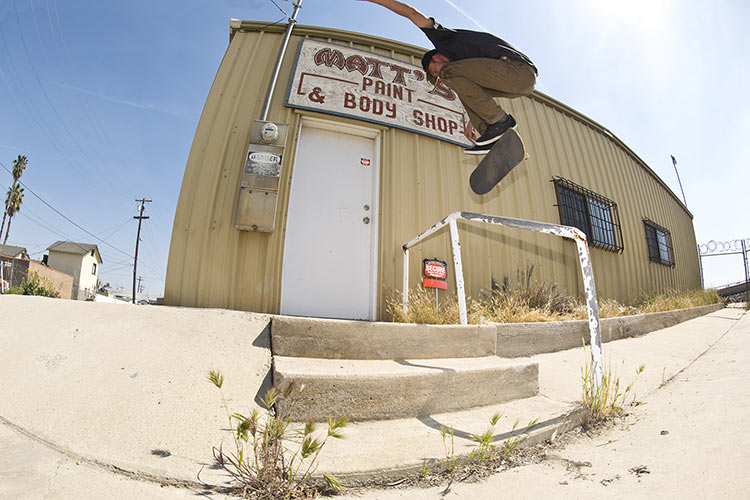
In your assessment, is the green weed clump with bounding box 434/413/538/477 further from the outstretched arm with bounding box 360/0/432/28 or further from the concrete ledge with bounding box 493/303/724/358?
the outstretched arm with bounding box 360/0/432/28

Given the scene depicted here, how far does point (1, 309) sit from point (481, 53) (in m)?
3.72

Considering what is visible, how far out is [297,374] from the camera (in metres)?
1.39

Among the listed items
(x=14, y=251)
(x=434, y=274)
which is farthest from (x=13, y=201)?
(x=434, y=274)

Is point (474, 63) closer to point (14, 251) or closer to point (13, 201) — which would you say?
point (14, 251)

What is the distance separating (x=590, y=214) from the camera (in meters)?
6.09

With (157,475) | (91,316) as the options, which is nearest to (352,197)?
(91,316)

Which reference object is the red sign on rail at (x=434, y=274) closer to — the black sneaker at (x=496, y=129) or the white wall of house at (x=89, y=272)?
the black sneaker at (x=496, y=129)

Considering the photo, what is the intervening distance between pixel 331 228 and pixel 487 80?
2.33 meters

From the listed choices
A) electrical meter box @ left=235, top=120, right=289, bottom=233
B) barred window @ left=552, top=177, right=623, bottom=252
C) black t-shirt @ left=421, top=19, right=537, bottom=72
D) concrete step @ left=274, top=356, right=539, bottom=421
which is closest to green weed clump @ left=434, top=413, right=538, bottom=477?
concrete step @ left=274, top=356, right=539, bottom=421

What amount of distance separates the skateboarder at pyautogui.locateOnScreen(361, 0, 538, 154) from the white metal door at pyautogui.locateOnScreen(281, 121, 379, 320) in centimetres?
173

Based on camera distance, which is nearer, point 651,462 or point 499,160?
point 651,462

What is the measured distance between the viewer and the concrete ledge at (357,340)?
1881 mm

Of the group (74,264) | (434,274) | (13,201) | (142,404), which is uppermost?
(13,201)

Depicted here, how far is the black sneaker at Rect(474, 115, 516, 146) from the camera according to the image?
9.46 ft
